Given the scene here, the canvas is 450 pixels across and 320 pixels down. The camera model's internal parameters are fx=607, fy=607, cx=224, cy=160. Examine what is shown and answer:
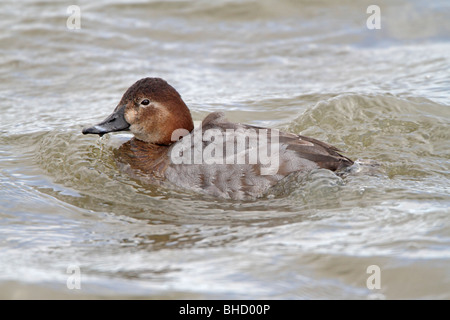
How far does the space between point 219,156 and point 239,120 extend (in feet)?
7.89

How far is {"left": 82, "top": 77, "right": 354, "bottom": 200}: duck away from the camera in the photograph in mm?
5133

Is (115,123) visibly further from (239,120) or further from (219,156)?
(239,120)

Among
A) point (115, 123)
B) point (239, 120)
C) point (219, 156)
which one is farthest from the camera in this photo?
point (239, 120)

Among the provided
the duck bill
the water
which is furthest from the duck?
the water

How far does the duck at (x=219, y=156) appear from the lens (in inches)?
202

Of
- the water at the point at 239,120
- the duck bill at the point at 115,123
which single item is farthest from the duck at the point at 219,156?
the water at the point at 239,120

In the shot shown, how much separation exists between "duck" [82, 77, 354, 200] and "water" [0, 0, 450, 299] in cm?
13

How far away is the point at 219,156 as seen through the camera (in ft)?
16.8

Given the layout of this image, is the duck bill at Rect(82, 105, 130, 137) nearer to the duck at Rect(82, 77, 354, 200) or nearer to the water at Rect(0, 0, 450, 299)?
the duck at Rect(82, 77, 354, 200)

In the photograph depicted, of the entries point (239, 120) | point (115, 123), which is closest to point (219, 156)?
point (115, 123)

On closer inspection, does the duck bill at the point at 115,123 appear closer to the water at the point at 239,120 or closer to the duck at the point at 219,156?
the duck at the point at 219,156

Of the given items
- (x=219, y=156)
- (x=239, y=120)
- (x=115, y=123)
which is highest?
(x=239, y=120)
